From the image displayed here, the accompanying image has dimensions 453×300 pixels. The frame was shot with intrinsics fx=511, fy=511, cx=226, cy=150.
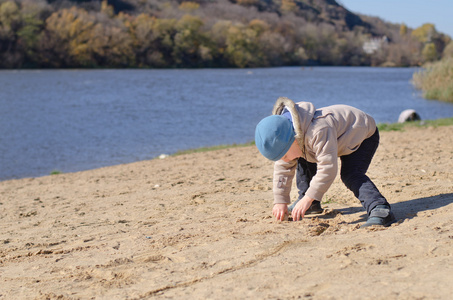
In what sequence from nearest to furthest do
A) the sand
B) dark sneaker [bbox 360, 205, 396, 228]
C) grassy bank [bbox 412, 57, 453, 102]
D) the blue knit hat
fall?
the sand, the blue knit hat, dark sneaker [bbox 360, 205, 396, 228], grassy bank [bbox 412, 57, 453, 102]

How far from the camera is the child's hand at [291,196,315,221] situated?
3823 millimetres

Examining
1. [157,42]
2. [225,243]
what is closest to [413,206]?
[225,243]

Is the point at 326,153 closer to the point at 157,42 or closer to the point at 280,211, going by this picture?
the point at 280,211

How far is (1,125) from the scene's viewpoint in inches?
724

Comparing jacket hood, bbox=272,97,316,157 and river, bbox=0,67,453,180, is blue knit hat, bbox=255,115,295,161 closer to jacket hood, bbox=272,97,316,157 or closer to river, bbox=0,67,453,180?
jacket hood, bbox=272,97,316,157

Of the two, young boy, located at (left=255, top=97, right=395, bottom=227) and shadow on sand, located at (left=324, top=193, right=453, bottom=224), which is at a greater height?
young boy, located at (left=255, top=97, right=395, bottom=227)

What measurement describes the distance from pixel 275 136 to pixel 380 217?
995 mm

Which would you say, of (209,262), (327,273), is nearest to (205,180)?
(209,262)

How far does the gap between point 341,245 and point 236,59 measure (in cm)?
7765

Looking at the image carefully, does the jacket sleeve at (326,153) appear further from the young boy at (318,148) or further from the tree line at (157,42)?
the tree line at (157,42)

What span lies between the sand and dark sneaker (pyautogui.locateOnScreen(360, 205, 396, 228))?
104 millimetres

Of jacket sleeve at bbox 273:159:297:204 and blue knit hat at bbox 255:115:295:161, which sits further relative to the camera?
jacket sleeve at bbox 273:159:297:204

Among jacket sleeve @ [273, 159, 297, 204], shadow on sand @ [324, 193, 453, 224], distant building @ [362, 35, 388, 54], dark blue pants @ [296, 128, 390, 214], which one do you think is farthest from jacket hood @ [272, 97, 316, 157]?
distant building @ [362, 35, 388, 54]

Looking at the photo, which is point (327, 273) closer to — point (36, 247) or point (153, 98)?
point (36, 247)
